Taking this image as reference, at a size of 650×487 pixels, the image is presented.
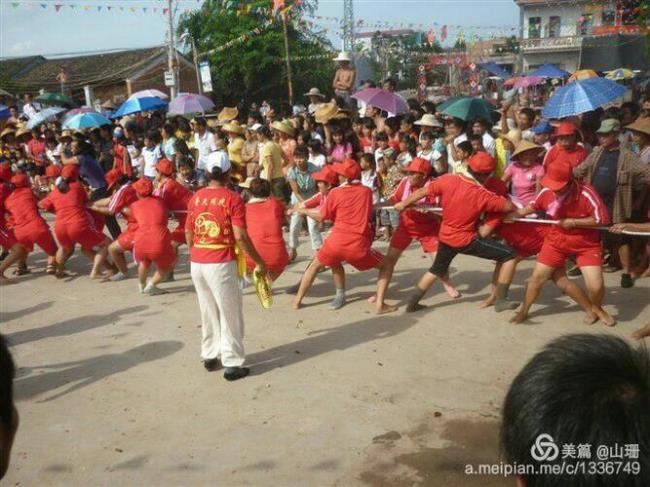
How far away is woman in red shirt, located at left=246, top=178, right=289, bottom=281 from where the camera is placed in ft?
23.3

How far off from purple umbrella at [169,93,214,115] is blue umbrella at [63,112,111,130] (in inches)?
59.3

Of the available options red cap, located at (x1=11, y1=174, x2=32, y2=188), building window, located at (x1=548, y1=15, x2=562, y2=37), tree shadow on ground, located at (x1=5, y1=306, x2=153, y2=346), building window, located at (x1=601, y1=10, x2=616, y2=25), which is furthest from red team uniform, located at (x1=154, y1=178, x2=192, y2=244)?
building window, located at (x1=548, y1=15, x2=562, y2=37)

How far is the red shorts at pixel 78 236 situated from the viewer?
8.34 m

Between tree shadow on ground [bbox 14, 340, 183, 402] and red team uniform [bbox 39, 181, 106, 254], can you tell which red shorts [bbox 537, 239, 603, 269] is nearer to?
tree shadow on ground [bbox 14, 340, 183, 402]

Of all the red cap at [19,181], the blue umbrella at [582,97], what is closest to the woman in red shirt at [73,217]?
the red cap at [19,181]

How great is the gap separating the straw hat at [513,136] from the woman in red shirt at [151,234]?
4.60m

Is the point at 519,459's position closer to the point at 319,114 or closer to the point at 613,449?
the point at 613,449

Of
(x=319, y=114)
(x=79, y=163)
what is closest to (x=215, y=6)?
(x=319, y=114)

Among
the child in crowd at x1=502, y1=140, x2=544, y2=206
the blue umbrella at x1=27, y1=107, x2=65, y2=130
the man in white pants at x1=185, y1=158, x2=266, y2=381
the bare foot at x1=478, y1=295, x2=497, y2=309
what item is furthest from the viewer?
the blue umbrella at x1=27, y1=107, x2=65, y2=130

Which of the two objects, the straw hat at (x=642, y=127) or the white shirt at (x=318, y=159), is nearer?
the straw hat at (x=642, y=127)

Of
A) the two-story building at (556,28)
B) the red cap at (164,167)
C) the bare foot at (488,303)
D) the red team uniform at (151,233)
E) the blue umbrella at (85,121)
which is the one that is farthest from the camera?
the two-story building at (556,28)

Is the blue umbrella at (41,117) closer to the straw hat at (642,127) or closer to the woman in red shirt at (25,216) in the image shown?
the woman in red shirt at (25,216)

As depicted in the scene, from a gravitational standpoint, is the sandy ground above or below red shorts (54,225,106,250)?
below

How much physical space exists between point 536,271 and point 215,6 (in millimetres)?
25069
